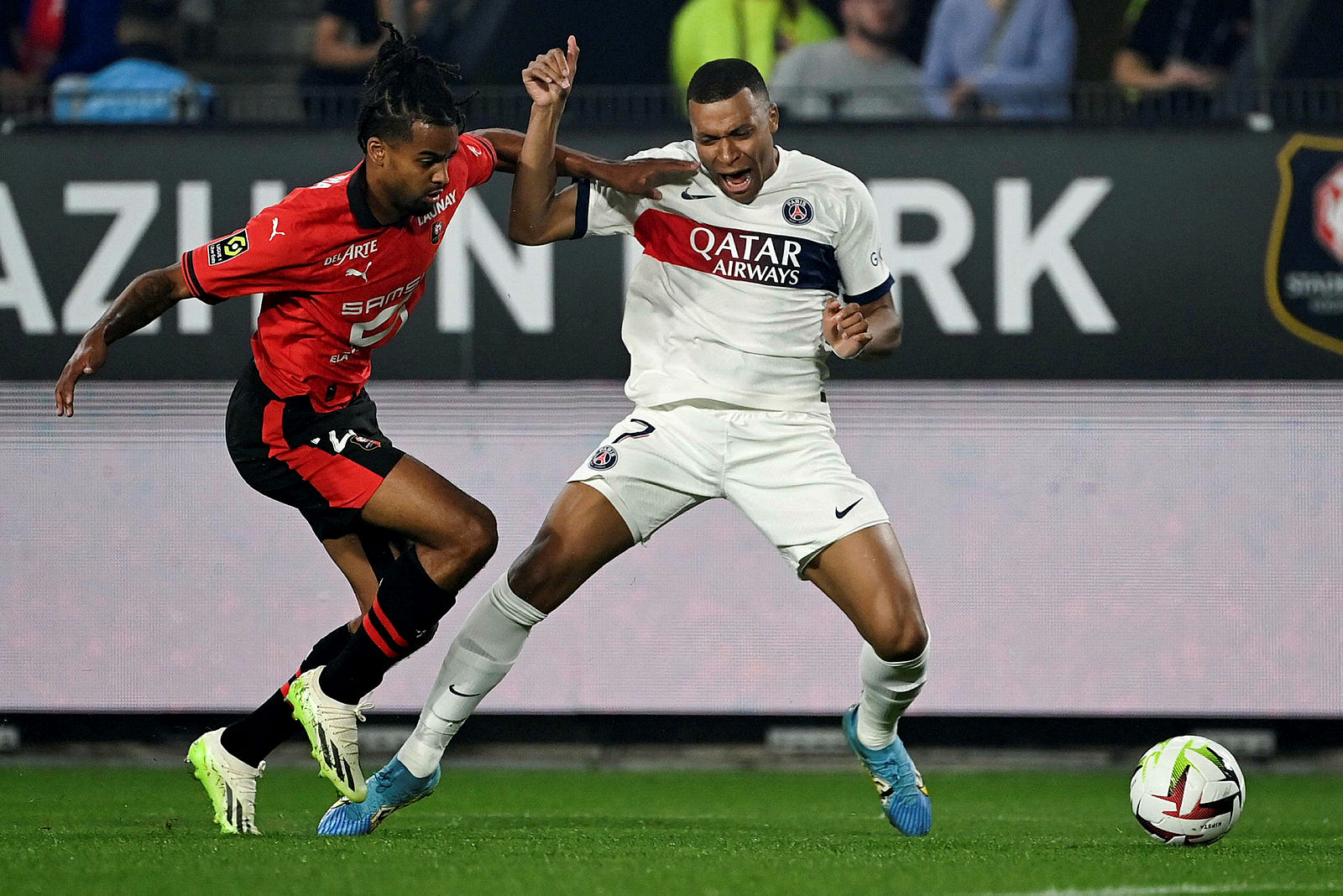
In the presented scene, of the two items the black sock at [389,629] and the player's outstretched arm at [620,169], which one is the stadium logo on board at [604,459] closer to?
the black sock at [389,629]

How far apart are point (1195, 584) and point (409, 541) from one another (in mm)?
4250

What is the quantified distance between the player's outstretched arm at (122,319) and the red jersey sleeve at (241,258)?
5 cm

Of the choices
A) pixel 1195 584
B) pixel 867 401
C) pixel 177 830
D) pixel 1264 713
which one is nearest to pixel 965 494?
pixel 867 401

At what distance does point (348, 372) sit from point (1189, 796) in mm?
2685

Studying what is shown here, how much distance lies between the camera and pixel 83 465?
26.0 ft

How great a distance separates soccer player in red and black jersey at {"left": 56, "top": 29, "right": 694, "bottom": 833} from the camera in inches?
184

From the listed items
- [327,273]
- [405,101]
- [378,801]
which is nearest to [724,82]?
[405,101]

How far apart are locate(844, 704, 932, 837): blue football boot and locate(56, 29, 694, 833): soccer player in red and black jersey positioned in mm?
1365

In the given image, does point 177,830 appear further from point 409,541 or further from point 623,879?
point 623,879

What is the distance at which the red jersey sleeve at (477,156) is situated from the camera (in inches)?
198

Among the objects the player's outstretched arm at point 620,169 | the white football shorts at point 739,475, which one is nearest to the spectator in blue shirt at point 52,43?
the player's outstretched arm at point 620,169

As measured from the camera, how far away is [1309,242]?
770 centimetres

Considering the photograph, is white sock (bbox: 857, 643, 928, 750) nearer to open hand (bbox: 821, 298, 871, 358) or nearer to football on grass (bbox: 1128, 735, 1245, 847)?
football on grass (bbox: 1128, 735, 1245, 847)

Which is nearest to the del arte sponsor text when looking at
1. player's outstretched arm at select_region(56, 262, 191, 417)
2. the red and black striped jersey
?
the red and black striped jersey
